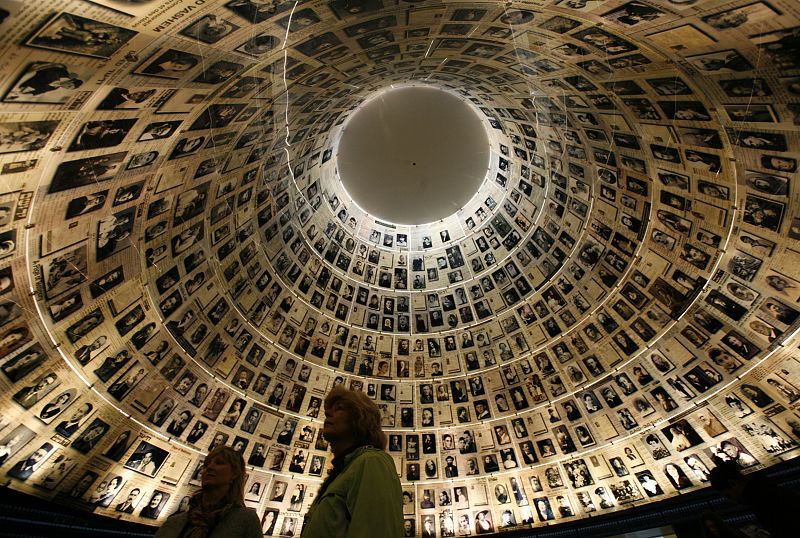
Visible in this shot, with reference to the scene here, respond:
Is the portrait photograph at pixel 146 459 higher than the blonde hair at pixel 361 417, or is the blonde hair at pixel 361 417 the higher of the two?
the portrait photograph at pixel 146 459

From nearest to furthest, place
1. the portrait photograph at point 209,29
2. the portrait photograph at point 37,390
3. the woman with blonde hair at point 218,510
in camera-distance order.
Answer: the woman with blonde hair at point 218,510, the portrait photograph at point 209,29, the portrait photograph at point 37,390

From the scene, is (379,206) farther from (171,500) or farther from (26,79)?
(26,79)

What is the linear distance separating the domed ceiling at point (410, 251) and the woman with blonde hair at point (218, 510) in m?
5.43

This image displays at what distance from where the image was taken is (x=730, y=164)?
9.89 metres

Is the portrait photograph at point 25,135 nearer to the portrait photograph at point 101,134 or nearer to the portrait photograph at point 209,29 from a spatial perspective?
the portrait photograph at point 101,134

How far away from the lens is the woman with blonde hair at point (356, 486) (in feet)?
8.93

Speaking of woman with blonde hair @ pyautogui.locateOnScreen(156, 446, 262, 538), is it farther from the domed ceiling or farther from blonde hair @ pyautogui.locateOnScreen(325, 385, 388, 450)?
the domed ceiling

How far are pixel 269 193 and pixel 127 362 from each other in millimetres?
7002

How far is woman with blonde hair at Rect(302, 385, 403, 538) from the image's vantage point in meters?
2.72

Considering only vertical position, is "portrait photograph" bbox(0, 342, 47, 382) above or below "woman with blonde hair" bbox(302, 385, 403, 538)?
above

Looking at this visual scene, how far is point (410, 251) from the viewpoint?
2034 cm

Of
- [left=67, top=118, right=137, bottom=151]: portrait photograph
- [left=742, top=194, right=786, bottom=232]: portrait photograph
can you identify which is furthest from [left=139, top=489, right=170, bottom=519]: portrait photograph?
[left=742, top=194, right=786, bottom=232]: portrait photograph

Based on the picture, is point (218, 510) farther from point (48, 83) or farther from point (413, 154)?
point (413, 154)

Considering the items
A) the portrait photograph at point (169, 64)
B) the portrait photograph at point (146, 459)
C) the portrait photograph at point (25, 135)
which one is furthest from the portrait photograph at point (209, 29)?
the portrait photograph at point (146, 459)
